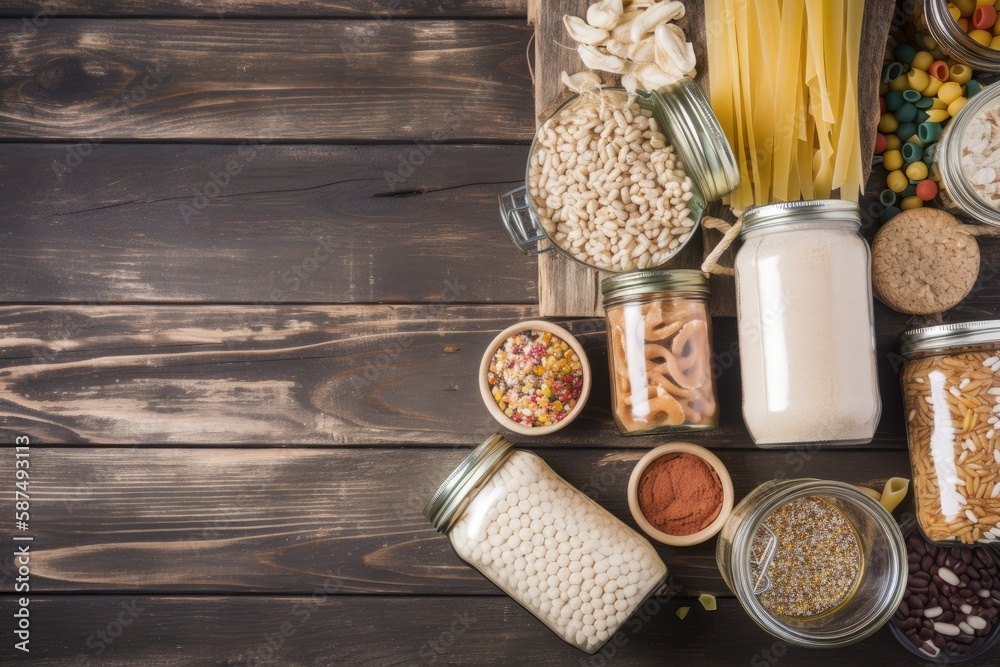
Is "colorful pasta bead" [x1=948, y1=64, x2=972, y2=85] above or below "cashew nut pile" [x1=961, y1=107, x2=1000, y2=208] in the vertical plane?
above

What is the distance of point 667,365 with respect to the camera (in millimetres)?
1063

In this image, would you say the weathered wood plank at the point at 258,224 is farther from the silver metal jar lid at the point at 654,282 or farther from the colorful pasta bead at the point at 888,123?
the colorful pasta bead at the point at 888,123

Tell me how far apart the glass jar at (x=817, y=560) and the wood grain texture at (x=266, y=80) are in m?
0.81

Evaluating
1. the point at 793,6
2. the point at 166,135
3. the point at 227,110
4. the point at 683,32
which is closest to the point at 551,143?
the point at 683,32

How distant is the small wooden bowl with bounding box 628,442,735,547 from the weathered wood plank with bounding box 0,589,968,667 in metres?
0.17

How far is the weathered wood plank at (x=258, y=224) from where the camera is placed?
1260 mm

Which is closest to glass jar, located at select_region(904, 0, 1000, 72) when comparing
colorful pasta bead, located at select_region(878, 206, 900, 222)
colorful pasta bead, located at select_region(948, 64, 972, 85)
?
colorful pasta bead, located at select_region(948, 64, 972, 85)

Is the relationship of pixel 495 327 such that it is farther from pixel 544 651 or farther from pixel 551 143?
pixel 544 651

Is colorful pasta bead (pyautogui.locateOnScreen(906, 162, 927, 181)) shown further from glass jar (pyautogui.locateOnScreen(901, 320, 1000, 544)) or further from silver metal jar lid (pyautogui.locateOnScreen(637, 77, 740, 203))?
silver metal jar lid (pyautogui.locateOnScreen(637, 77, 740, 203))

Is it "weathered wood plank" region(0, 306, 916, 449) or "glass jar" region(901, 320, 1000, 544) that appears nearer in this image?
"glass jar" region(901, 320, 1000, 544)

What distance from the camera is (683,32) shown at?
111cm

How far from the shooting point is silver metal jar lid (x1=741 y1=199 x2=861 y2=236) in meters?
1.00

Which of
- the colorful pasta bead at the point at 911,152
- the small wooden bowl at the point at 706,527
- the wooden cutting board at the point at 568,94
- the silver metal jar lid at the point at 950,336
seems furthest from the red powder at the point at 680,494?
the colorful pasta bead at the point at 911,152

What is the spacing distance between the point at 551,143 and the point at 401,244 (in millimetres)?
356
